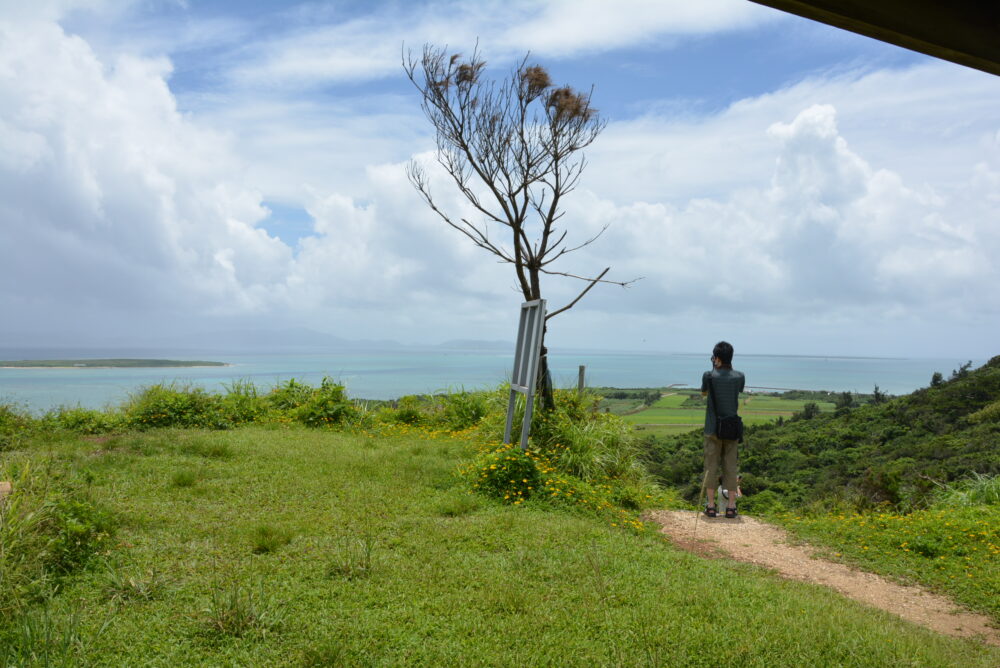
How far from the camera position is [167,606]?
12.3 feet

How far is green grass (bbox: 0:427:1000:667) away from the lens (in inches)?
132

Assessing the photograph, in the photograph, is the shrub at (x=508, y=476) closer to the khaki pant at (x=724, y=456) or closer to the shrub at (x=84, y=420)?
the khaki pant at (x=724, y=456)

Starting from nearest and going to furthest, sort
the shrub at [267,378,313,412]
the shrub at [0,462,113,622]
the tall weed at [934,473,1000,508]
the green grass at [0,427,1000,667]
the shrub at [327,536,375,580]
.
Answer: the green grass at [0,427,1000,667] < the shrub at [0,462,113,622] < the shrub at [327,536,375,580] < the tall weed at [934,473,1000,508] < the shrub at [267,378,313,412]

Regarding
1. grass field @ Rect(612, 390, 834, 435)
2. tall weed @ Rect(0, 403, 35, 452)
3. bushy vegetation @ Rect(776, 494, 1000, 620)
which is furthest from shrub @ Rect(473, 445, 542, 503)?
tall weed @ Rect(0, 403, 35, 452)

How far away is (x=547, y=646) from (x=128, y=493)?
494 centimetres

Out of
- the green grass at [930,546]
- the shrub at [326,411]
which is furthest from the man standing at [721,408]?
the shrub at [326,411]

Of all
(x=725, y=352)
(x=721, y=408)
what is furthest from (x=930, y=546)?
(x=725, y=352)

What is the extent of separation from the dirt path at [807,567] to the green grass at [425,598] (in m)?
0.42

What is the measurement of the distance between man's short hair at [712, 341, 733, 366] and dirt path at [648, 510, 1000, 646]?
1763 millimetres

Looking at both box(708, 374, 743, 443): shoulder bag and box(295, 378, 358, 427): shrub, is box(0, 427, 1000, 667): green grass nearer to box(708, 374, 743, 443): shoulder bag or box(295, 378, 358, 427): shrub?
box(708, 374, 743, 443): shoulder bag

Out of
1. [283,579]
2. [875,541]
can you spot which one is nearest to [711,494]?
[875,541]

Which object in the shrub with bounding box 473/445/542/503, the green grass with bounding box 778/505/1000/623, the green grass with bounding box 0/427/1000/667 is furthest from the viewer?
the shrub with bounding box 473/445/542/503

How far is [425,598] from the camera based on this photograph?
3.97 meters

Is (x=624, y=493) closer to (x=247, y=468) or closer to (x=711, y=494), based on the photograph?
(x=711, y=494)
